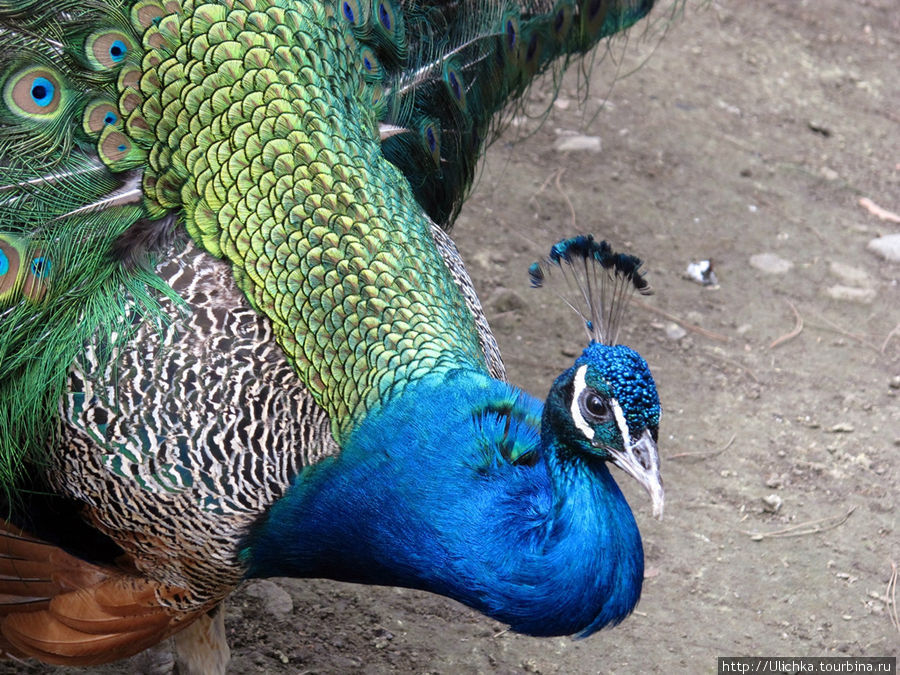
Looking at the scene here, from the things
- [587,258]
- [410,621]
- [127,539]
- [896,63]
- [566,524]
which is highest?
[587,258]

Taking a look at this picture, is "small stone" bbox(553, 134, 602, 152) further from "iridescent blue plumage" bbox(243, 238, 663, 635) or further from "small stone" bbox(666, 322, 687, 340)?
"iridescent blue plumage" bbox(243, 238, 663, 635)

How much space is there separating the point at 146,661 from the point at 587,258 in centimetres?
195

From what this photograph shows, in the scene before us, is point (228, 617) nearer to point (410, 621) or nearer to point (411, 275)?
point (410, 621)

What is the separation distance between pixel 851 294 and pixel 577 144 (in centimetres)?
172

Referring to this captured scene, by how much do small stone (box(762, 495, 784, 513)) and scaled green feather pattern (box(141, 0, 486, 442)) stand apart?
6.13 ft

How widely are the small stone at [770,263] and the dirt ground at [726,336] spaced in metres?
0.03

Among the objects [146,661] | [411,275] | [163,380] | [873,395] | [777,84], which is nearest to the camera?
[163,380]

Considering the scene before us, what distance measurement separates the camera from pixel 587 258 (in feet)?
9.13

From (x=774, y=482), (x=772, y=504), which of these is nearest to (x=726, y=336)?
(x=774, y=482)

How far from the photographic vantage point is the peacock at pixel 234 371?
2.67m

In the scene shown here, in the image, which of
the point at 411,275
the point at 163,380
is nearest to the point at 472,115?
the point at 411,275

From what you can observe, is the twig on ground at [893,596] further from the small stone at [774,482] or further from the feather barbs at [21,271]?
the feather barbs at [21,271]

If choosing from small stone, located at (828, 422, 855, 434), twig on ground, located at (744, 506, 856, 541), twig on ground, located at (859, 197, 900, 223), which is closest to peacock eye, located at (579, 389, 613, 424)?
twig on ground, located at (744, 506, 856, 541)

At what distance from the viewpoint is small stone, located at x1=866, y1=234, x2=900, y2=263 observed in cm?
598
